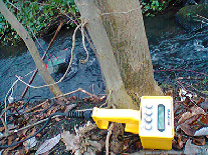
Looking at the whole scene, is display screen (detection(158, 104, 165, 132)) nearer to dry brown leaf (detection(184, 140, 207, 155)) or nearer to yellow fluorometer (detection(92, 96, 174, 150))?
yellow fluorometer (detection(92, 96, 174, 150))

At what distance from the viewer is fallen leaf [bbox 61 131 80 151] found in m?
1.85

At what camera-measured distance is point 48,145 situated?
2070 mm

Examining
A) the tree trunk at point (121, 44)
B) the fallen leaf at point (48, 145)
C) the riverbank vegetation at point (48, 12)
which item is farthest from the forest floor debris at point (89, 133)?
the riverbank vegetation at point (48, 12)

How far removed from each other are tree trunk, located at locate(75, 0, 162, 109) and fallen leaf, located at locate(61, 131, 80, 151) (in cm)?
55

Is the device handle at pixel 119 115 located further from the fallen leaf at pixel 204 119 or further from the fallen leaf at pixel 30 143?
the fallen leaf at pixel 30 143

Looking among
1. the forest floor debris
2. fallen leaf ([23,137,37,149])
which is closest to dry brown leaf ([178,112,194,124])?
the forest floor debris

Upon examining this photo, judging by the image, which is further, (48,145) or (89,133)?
(48,145)

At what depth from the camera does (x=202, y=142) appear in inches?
66.4

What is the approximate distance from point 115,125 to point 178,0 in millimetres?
5526

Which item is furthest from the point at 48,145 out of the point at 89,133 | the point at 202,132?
the point at 202,132

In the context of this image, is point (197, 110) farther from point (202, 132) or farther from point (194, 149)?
point (194, 149)

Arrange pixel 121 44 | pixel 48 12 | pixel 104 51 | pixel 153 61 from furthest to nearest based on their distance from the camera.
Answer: pixel 48 12 → pixel 153 61 → pixel 121 44 → pixel 104 51

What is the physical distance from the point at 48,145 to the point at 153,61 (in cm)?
316

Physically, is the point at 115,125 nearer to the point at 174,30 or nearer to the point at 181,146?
the point at 181,146
